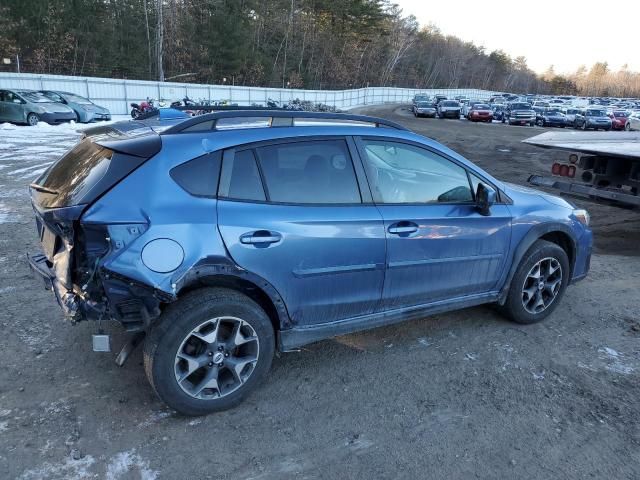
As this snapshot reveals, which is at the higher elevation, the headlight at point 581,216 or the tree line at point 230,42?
the tree line at point 230,42

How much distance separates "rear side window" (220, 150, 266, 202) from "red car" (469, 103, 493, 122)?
1542 inches

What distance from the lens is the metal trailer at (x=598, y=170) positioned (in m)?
7.03

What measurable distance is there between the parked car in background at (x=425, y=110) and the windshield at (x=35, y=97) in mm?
29665

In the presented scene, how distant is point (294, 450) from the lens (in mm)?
2793

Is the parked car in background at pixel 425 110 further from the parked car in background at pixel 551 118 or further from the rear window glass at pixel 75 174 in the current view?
the rear window glass at pixel 75 174

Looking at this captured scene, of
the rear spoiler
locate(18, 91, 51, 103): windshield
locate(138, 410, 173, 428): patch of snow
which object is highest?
the rear spoiler

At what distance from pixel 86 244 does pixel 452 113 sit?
139 feet

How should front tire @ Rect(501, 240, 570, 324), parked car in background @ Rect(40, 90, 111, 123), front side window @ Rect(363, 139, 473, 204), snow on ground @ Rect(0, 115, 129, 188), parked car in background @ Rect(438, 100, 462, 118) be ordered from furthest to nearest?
parked car in background @ Rect(438, 100, 462, 118) → parked car in background @ Rect(40, 90, 111, 123) → snow on ground @ Rect(0, 115, 129, 188) → front tire @ Rect(501, 240, 570, 324) → front side window @ Rect(363, 139, 473, 204)

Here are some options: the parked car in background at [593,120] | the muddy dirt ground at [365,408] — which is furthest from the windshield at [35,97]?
the parked car in background at [593,120]

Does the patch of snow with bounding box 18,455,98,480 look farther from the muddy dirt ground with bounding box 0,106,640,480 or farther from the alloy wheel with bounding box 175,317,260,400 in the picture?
the alloy wheel with bounding box 175,317,260,400

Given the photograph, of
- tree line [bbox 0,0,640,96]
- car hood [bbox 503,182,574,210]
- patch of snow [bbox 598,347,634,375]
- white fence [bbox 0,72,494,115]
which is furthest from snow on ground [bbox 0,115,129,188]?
tree line [bbox 0,0,640,96]

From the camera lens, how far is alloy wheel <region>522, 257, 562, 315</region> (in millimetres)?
4328

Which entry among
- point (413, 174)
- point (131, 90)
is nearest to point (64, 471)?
point (413, 174)

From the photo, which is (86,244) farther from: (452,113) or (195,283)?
(452,113)
